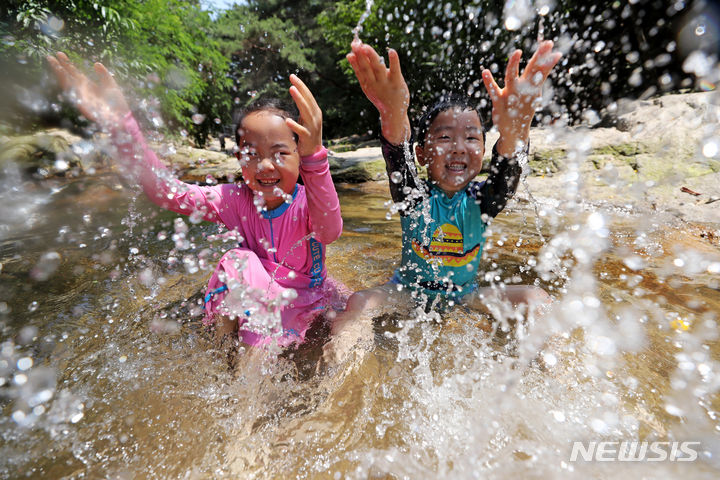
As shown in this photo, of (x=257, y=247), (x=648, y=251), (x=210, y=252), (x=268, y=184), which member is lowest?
(x=648, y=251)

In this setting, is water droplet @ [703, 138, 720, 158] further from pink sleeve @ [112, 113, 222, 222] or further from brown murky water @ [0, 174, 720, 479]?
pink sleeve @ [112, 113, 222, 222]

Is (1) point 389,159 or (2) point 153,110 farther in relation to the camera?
(2) point 153,110

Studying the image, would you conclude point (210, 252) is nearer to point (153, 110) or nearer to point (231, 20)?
point (153, 110)

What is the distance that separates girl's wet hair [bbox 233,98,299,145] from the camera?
1714 millimetres

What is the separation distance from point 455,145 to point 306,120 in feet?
2.65

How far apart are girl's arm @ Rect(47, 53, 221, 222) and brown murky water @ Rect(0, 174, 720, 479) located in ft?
2.38

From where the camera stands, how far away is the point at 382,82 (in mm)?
1585

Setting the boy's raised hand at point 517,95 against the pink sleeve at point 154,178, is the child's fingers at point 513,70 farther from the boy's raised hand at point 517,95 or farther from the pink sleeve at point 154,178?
the pink sleeve at point 154,178

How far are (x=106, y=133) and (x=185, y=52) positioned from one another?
44.9 ft

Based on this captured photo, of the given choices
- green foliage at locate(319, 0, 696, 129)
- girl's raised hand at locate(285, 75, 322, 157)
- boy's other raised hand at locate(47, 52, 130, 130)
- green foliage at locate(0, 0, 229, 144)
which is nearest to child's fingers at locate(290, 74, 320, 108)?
girl's raised hand at locate(285, 75, 322, 157)

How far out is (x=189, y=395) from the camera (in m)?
1.43

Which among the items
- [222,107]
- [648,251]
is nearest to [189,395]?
[648,251]

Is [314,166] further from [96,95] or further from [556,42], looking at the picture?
[556,42]

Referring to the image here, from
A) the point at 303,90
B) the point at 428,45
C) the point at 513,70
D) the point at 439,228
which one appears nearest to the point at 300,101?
the point at 303,90
